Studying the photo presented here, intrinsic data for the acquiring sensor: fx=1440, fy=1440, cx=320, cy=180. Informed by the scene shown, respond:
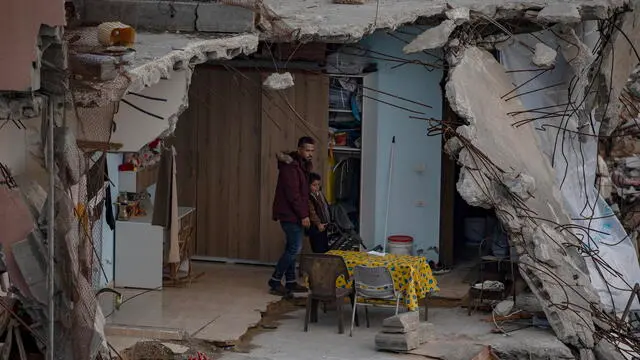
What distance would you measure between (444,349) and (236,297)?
3053 millimetres

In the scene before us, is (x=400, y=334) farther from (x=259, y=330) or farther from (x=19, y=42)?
(x=19, y=42)

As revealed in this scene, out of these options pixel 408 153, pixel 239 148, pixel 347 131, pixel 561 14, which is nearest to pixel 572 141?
pixel 561 14

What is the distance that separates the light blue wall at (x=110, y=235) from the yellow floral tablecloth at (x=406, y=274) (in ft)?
8.86

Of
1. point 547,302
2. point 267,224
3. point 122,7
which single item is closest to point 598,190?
point 547,302

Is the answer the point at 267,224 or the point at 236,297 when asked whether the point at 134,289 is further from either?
the point at 267,224

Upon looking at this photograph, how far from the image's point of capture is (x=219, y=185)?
64.1 ft

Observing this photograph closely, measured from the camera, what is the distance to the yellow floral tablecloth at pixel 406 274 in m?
16.6

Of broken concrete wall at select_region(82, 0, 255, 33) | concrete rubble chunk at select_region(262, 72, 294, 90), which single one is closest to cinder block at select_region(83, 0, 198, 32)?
broken concrete wall at select_region(82, 0, 255, 33)

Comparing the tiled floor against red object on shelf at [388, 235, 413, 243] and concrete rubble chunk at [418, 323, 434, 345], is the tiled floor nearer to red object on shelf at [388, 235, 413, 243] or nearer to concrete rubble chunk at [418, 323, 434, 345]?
red object on shelf at [388, 235, 413, 243]

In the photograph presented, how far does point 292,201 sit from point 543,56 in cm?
351

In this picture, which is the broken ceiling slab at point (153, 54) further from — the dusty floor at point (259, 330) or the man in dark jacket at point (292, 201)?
the dusty floor at point (259, 330)

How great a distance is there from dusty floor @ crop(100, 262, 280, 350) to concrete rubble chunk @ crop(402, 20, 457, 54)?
3.62 meters

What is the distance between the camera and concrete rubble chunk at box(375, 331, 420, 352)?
15789 mm

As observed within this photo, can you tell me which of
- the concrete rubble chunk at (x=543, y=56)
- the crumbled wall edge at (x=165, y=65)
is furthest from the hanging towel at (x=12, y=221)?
the concrete rubble chunk at (x=543, y=56)
